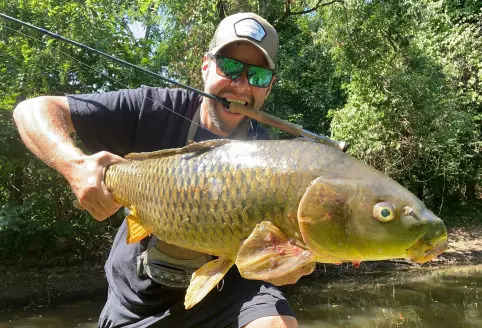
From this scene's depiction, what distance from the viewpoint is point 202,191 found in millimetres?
1834

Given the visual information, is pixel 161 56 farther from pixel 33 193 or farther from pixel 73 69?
pixel 33 193

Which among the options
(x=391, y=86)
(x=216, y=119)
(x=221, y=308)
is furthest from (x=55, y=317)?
(x=391, y=86)

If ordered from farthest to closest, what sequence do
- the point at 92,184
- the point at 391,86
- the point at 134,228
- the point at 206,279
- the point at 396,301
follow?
the point at 391,86, the point at 396,301, the point at 134,228, the point at 92,184, the point at 206,279

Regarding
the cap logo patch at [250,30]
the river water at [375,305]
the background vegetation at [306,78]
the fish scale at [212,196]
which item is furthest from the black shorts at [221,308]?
the river water at [375,305]

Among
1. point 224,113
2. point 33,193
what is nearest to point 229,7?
point 33,193

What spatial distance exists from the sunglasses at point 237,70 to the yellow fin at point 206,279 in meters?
1.24

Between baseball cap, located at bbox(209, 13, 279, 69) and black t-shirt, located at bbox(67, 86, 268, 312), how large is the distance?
450 mm

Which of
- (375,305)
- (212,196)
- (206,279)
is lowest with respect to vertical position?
(375,305)

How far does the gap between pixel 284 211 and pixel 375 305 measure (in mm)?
8226

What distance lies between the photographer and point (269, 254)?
5.43ft

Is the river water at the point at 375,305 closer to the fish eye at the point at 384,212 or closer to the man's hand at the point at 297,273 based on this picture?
the man's hand at the point at 297,273

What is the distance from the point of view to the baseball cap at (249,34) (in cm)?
275

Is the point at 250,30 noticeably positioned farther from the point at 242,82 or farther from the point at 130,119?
the point at 130,119

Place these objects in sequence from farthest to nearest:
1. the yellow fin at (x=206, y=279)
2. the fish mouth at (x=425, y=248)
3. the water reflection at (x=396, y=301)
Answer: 1. the water reflection at (x=396, y=301)
2. the yellow fin at (x=206, y=279)
3. the fish mouth at (x=425, y=248)
